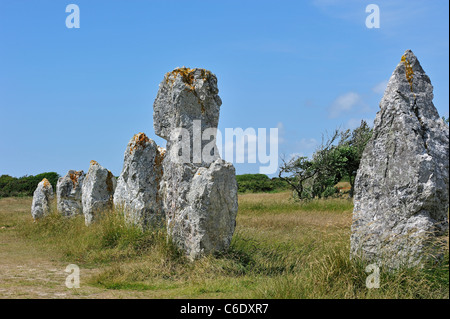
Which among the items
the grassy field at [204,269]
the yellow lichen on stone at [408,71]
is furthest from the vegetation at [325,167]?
the yellow lichen on stone at [408,71]

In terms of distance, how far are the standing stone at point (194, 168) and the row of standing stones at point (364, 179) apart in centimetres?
2

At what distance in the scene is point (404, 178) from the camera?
6.96 m

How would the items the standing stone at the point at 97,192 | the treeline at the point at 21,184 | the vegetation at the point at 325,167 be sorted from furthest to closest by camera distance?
the treeline at the point at 21,184 → the vegetation at the point at 325,167 → the standing stone at the point at 97,192

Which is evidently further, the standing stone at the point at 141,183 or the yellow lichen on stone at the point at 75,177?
the yellow lichen on stone at the point at 75,177

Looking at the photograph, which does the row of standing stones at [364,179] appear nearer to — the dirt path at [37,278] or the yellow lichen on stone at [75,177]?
the dirt path at [37,278]

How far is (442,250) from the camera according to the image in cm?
657

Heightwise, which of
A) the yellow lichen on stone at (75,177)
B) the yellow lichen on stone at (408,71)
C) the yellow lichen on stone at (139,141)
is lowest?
the yellow lichen on stone at (75,177)

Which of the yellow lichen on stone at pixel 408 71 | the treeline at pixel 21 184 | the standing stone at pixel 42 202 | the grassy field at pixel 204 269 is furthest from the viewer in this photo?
the treeline at pixel 21 184

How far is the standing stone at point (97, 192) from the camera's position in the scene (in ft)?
52.0

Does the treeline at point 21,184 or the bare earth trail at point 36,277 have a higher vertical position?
the treeline at point 21,184

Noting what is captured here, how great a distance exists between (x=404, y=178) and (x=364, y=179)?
642mm

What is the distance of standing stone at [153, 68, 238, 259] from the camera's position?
30.2ft

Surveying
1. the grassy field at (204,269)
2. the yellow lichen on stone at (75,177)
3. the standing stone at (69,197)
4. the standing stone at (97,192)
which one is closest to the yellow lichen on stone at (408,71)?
the grassy field at (204,269)

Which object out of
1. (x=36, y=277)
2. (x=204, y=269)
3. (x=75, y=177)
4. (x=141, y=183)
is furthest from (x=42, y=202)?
(x=204, y=269)
